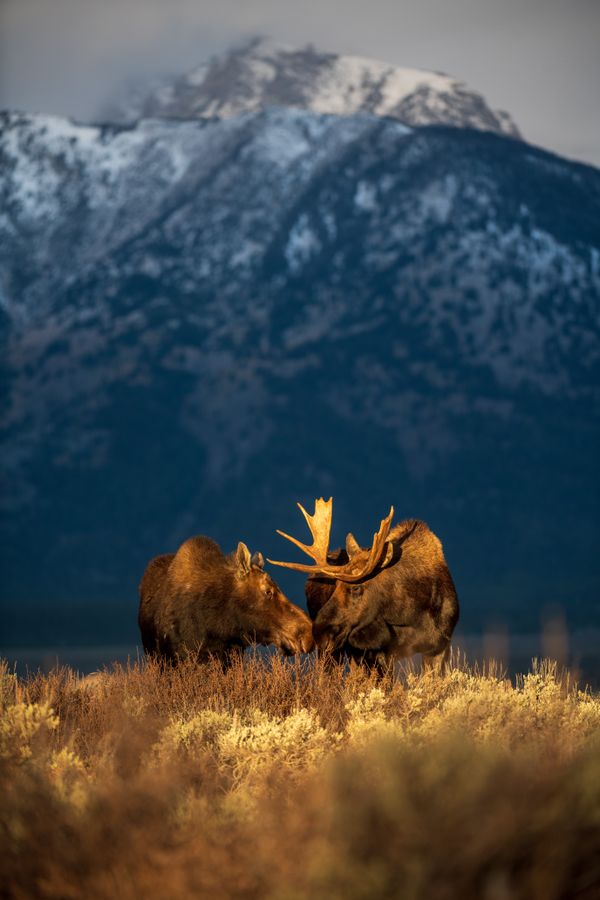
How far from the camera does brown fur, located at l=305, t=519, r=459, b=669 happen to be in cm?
1562

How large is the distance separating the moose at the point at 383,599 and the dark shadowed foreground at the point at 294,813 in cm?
262

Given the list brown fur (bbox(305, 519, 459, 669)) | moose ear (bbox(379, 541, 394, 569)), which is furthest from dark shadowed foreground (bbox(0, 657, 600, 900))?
moose ear (bbox(379, 541, 394, 569))

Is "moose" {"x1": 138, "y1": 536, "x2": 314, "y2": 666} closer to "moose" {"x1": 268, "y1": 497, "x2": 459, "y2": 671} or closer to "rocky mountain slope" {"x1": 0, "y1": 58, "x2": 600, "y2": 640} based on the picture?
"moose" {"x1": 268, "y1": 497, "x2": 459, "y2": 671}

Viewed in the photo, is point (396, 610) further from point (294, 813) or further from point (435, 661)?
point (294, 813)

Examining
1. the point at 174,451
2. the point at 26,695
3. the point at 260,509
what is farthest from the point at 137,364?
the point at 26,695

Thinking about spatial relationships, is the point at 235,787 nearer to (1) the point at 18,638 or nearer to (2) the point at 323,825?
(2) the point at 323,825

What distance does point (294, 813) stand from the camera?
32.0ft

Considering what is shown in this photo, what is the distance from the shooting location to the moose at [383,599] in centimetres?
1559

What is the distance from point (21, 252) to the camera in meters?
181

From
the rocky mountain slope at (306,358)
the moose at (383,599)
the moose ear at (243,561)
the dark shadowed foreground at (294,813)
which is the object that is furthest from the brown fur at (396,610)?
the rocky mountain slope at (306,358)

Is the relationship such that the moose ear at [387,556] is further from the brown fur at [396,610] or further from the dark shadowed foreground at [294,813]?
the dark shadowed foreground at [294,813]

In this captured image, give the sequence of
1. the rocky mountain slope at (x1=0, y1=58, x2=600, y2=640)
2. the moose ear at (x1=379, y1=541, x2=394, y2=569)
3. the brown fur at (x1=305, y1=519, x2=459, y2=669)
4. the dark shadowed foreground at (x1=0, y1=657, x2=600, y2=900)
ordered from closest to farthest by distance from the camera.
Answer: the dark shadowed foreground at (x1=0, y1=657, x2=600, y2=900) → the brown fur at (x1=305, y1=519, x2=459, y2=669) → the moose ear at (x1=379, y1=541, x2=394, y2=569) → the rocky mountain slope at (x1=0, y1=58, x2=600, y2=640)

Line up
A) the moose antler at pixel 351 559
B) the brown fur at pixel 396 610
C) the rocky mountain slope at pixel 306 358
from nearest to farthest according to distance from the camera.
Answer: the moose antler at pixel 351 559
the brown fur at pixel 396 610
the rocky mountain slope at pixel 306 358

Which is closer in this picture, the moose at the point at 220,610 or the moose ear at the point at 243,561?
the moose at the point at 220,610
